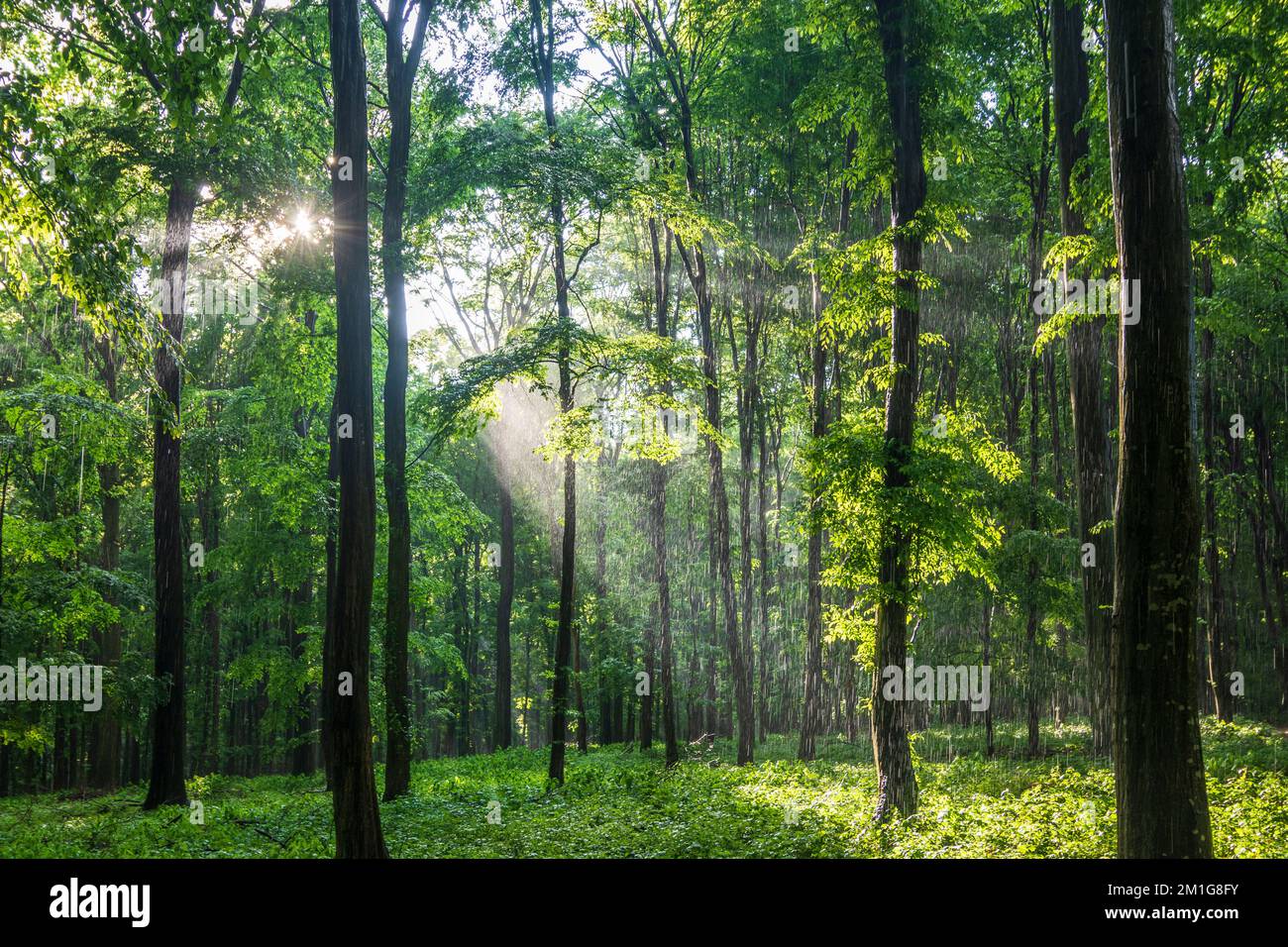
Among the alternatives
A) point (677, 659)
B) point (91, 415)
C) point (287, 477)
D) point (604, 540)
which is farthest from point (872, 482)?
point (677, 659)

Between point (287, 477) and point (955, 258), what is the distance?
1821cm

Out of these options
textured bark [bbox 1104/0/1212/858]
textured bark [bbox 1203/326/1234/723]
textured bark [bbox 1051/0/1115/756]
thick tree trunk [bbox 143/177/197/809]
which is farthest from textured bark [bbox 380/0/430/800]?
textured bark [bbox 1203/326/1234/723]

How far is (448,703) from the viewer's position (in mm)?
36562

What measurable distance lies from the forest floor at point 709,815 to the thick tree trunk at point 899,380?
2.56 ft

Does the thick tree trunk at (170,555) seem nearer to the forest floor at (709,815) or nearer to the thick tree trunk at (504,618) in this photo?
the forest floor at (709,815)

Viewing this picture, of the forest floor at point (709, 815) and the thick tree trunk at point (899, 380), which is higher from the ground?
the thick tree trunk at point (899, 380)

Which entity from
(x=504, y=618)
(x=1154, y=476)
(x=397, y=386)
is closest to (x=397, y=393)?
(x=397, y=386)

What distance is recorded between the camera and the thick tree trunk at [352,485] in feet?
24.6

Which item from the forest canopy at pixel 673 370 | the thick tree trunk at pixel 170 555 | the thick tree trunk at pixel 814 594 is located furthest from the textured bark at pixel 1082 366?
the thick tree trunk at pixel 170 555

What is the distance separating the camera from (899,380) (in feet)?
33.0

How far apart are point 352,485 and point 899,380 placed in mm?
6659

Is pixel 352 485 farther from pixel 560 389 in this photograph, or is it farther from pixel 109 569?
pixel 109 569
